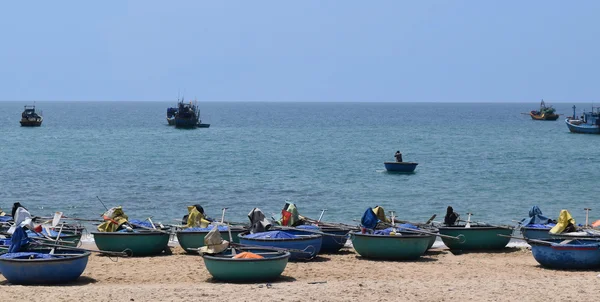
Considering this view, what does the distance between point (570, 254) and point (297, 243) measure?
6.66 m

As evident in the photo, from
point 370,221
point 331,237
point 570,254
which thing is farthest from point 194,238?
point 570,254

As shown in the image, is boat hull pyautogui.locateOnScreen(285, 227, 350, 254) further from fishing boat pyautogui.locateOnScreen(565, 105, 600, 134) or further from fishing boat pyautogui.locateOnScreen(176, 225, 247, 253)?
fishing boat pyautogui.locateOnScreen(565, 105, 600, 134)

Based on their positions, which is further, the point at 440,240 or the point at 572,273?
the point at 440,240

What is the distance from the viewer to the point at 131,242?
81.4 ft

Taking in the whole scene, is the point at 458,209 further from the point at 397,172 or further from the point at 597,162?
the point at 597,162

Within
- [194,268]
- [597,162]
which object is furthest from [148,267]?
[597,162]

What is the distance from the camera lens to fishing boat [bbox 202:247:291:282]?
1975 cm

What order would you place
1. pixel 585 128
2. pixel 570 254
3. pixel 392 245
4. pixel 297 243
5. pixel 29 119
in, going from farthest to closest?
pixel 29 119, pixel 585 128, pixel 392 245, pixel 297 243, pixel 570 254

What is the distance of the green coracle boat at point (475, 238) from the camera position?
26.5m

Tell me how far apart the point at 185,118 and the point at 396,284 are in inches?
3676

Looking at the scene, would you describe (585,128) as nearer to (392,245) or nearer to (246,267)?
(392,245)

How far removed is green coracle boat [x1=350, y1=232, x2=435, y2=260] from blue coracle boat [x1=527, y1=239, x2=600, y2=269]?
2.99 m

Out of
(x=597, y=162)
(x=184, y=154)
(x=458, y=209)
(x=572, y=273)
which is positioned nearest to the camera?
(x=572, y=273)

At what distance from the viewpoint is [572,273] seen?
21.7 metres
